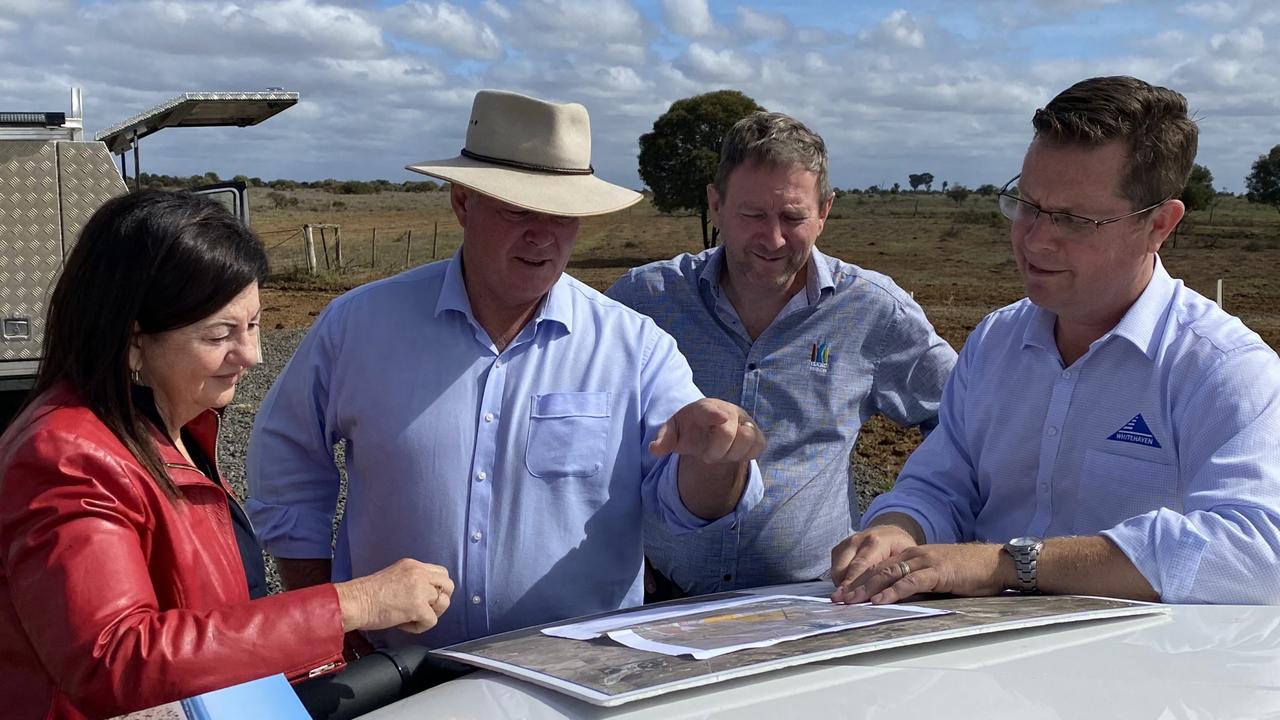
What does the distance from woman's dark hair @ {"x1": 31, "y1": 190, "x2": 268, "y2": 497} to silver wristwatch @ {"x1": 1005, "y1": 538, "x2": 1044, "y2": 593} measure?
155 cm

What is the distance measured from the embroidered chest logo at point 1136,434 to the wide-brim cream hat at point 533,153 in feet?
4.26

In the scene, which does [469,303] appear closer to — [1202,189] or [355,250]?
[355,250]

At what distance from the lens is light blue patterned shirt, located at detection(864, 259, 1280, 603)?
205cm

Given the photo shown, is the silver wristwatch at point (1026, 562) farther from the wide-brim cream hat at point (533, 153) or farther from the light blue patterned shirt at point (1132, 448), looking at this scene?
the wide-brim cream hat at point (533, 153)

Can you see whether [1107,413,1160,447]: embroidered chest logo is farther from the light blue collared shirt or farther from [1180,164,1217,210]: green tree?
[1180,164,1217,210]: green tree

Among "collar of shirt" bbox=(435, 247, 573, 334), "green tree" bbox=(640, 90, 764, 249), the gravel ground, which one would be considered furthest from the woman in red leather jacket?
"green tree" bbox=(640, 90, 764, 249)

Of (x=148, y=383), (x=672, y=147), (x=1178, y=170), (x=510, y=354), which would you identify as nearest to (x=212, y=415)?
(x=148, y=383)

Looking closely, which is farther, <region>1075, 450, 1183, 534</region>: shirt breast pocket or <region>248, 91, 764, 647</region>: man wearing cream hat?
<region>248, 91, 764, 647</region>: man wearing cream hat

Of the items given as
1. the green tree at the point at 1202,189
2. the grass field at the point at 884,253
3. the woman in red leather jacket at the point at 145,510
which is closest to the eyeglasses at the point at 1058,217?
the woman in red leather jacket at the point at 145,510

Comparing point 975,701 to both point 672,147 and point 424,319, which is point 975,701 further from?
point 672,147

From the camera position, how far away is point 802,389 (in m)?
3.71

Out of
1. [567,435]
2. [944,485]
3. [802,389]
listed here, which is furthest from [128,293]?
[802,389]

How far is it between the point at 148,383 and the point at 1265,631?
1972 millimetres

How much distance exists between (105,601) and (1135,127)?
2.16 metres
